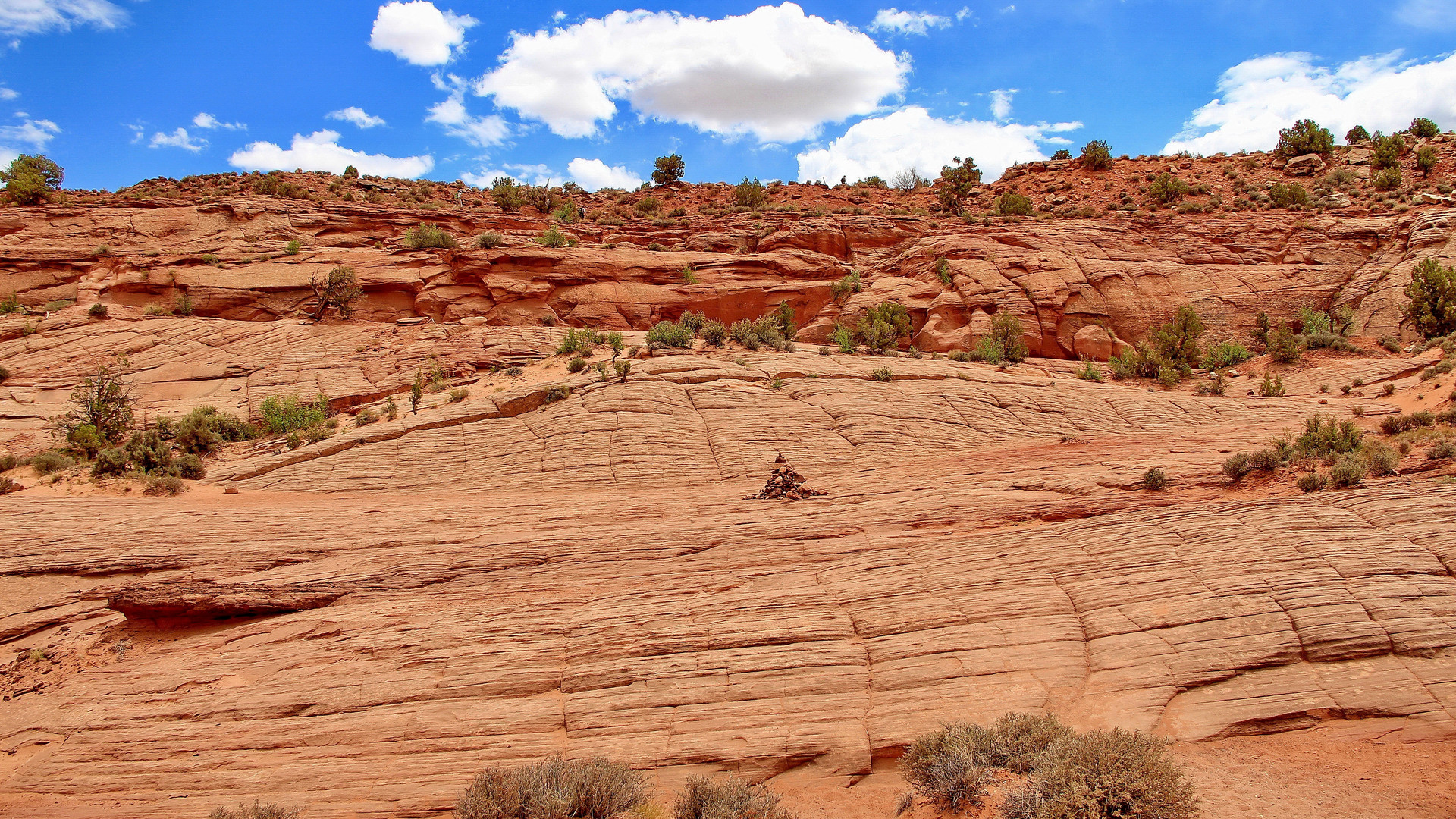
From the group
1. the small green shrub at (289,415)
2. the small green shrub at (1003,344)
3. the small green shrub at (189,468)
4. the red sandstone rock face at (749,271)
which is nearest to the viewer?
the small green shrub at (189,468)

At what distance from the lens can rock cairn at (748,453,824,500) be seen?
1166cm

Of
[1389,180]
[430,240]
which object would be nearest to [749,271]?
[430,240]

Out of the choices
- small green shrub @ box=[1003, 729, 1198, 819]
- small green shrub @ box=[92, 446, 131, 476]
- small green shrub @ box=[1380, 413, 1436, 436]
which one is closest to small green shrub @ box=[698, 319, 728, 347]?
small green shrub @ box=[92, 446, 131, 476]

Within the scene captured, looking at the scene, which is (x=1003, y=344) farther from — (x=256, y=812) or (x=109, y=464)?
(x=109, y=464)

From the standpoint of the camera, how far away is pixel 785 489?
38.8ft

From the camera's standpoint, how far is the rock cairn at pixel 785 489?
38.2 feet

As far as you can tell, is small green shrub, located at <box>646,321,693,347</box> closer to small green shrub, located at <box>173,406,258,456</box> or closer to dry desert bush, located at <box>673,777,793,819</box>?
small green shrub, located at <box>173,406,258,456</box>

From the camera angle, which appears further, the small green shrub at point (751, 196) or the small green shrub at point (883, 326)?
the small green shrub at point (751, 196)

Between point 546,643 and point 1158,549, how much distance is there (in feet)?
24.5

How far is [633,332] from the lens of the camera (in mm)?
25109

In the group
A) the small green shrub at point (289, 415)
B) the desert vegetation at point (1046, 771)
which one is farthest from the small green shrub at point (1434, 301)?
the small green shrub at point (289, 415)

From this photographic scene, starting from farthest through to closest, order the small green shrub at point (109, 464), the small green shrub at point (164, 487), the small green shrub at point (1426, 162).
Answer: the small green shrub at point (1426, 162) < the small green shrub at point (109, 464) < the small green shrub at point (164, 487)

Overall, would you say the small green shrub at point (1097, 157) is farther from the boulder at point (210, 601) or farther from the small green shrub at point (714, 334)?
the boulder at point (210, 601)

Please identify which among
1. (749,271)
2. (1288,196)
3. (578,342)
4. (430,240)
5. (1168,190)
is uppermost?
(1168,190)
